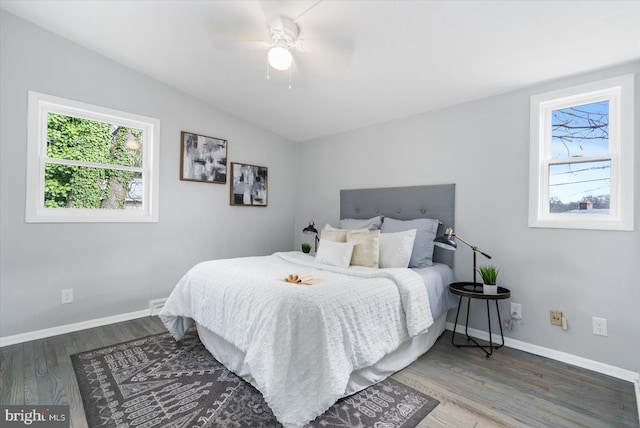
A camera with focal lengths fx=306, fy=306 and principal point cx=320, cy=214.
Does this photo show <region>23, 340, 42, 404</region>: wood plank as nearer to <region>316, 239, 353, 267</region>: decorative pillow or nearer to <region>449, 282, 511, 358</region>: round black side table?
<region>316, 239, 353, 267</region>: decorative pillow

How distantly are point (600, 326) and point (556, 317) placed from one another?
0.26 metres

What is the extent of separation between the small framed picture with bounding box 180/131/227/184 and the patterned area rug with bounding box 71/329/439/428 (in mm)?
2071

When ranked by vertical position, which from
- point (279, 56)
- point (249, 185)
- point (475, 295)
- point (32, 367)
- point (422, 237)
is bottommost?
point (32, 367)

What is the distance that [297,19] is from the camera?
7.27ft

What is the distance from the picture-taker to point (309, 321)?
1640 millimetres

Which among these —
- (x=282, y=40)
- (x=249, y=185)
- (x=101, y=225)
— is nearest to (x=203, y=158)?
(x=249, y=185)

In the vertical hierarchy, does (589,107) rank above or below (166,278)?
above

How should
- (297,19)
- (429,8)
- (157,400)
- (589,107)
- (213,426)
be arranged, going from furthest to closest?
(589,107) < (297,19) < (429,8) < (157,400) < (213,426)

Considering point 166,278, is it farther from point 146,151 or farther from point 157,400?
point 157,400

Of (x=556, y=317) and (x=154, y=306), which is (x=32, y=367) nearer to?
(x=154, y=306)

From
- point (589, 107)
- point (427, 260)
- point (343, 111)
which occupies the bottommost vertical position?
point (427, 260)

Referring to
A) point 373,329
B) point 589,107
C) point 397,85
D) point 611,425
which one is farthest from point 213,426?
point 589,107

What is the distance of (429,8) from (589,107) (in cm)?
160

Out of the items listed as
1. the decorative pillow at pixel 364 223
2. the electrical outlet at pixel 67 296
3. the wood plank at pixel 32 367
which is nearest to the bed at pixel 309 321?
the decorative pillow at pixel 364 223
